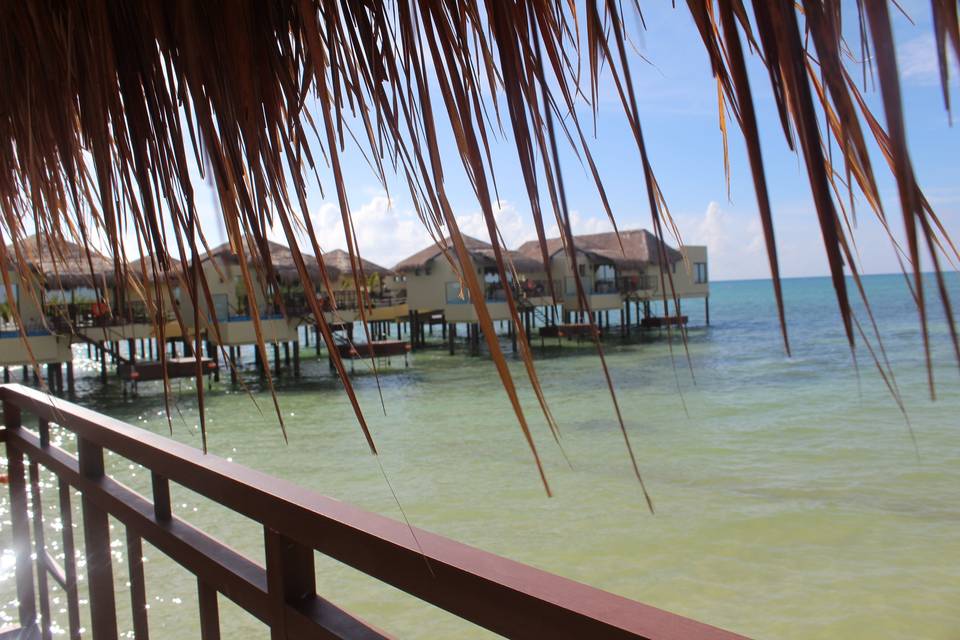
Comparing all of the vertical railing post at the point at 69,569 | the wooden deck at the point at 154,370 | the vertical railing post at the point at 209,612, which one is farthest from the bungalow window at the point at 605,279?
the vertical railing post at the point at 209,612

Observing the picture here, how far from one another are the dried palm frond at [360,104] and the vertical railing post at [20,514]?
133 cm

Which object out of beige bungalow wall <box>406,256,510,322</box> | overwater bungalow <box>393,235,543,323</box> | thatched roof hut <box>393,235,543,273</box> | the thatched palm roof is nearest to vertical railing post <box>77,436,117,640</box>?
the thatched palm roof

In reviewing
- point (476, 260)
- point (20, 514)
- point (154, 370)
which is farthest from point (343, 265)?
point (20, 514)

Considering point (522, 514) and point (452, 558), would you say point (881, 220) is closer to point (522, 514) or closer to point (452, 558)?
point (452, 558)

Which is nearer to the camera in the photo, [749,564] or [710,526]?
[749,564]

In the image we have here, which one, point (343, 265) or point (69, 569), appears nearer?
point (69, 569)

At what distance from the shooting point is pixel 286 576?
3.16 ft

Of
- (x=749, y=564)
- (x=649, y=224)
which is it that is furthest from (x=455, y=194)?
(x=749, y=564)

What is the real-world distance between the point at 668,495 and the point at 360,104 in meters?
8.62

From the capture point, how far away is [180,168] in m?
0.88

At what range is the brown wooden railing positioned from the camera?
636 mm

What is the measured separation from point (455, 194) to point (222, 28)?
1.03 ft

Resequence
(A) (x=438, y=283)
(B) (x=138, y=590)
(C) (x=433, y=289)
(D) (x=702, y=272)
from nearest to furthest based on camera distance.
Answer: (B) (x=138, y=590) < (A) (x=438, y=283) < (C) (x=433, y=289) < (D) (x=702, y=272)

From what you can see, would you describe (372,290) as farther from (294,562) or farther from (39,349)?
(294,562)
